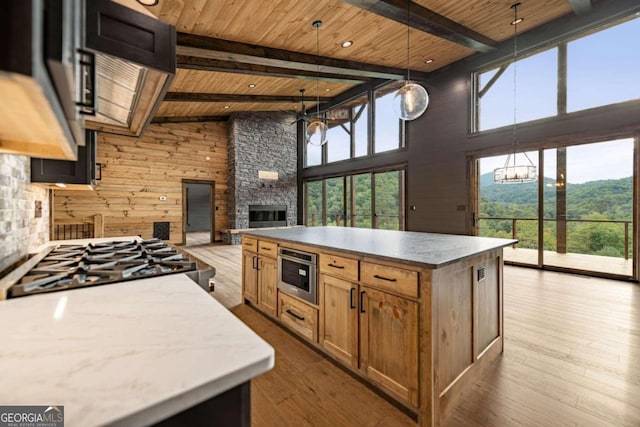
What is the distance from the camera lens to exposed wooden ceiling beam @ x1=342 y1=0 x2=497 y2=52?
11.5 ft

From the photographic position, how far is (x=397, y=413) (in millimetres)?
1642

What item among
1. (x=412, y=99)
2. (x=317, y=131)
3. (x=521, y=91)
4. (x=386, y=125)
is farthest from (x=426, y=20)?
(x=386, y=125)

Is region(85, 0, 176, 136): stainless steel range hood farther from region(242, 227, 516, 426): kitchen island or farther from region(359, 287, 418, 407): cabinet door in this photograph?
region(359, 287, 418, 407): cabinet door

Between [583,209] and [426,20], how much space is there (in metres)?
3.97

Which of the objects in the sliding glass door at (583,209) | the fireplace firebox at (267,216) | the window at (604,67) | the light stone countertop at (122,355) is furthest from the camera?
the fireplace firebox at (267,216)

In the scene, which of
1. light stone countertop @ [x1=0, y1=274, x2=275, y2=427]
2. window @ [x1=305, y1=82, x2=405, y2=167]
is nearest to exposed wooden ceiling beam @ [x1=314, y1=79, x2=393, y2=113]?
window @ [x1=305, y1=82, x2=405, y2=167]

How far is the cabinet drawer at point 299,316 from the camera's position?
225 centimetres

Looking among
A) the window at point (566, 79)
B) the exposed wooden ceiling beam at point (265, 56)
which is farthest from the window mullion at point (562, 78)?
the exposed wooden ceiling beam at point (265, 56)

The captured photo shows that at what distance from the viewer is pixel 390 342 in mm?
1669

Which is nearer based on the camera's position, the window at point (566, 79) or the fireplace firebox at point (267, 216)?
the window at point (566, 79)

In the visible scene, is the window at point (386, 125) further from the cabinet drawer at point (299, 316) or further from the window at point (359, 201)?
the cabinet drawer at point (299, 316)

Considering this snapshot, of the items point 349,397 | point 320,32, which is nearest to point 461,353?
point 349,397

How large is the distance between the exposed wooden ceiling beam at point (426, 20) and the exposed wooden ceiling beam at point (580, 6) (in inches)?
43.9

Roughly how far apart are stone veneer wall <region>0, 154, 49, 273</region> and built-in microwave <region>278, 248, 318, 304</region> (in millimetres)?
1694
